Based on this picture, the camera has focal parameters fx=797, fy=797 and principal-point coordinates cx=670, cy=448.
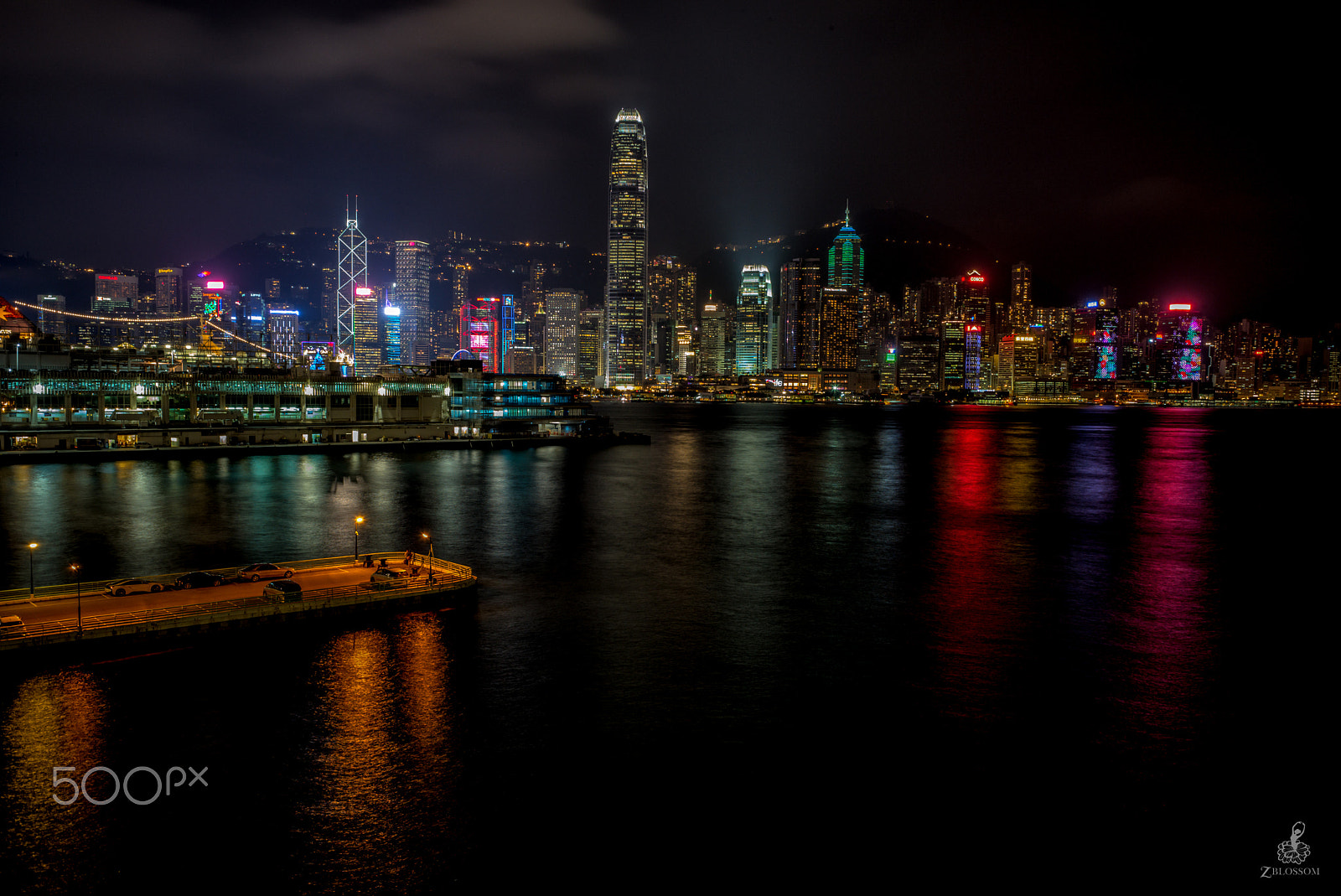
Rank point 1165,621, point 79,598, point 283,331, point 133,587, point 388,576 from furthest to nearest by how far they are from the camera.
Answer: point 283,331, point 388,576, point 1165,621, point 133,587, point 79,598

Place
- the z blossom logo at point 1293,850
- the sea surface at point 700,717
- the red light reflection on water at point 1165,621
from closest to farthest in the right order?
the sea surface at point 700,717 < the z blossom logo at point 1293,850 < the red light reflection on water at point 1165,621

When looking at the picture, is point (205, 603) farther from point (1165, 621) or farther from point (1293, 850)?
point (1165, 621)

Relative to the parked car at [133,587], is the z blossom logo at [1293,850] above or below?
below

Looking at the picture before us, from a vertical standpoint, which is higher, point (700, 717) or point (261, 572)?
point (261, 572)

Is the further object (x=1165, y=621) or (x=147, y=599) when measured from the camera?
(x=1165, y=621)

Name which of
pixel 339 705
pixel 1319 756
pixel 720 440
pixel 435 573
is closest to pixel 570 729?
pixel 339 705

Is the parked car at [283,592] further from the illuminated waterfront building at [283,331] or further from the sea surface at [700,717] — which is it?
the illuminated waterfront building at [283,331]

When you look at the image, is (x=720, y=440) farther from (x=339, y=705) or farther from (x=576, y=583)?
(x=339, y=705)

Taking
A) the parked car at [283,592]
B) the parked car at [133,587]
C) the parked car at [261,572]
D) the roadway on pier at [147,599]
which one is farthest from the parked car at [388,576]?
the parked car at [133,587]

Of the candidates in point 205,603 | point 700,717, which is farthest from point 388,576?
point 700,717
